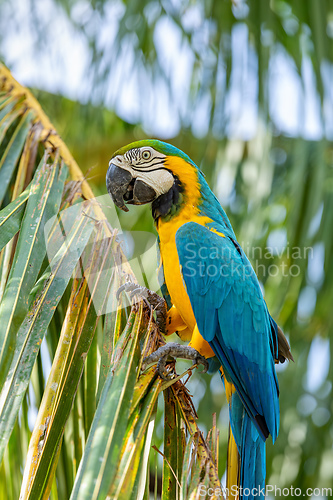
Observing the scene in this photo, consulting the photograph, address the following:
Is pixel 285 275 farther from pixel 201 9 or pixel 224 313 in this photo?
pixel 201 9

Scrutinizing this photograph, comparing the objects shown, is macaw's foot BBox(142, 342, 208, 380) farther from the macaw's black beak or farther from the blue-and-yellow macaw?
the macaw's black beak

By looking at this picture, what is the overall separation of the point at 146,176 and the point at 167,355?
2.74ft

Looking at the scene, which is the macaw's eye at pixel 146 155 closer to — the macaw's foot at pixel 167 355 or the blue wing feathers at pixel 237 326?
the blue wing feathers at pixel 237 326

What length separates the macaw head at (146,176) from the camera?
1.93 metres

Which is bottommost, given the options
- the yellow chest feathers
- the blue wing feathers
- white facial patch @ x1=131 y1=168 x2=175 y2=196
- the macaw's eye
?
the blue wing feathers

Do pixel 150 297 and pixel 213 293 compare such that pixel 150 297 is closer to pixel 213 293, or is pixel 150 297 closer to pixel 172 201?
pixel 213 293

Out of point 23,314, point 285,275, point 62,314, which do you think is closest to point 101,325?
point 62,314

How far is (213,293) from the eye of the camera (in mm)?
1795

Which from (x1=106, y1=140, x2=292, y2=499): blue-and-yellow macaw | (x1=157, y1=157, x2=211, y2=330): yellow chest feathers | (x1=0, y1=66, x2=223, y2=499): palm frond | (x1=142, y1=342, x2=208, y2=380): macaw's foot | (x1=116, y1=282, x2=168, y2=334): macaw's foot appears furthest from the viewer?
(x1=157, y1=157, x2=211, y2=330): yellow chest feathers

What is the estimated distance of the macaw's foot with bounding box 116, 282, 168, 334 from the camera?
137 cm

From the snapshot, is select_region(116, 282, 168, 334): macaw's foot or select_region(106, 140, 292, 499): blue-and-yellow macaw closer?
select_region(116, 282, 168, 334): macaw's foot

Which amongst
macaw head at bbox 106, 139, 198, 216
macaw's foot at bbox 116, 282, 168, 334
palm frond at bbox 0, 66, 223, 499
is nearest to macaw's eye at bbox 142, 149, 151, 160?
macaw head at bbox 106, 139, 198, 216

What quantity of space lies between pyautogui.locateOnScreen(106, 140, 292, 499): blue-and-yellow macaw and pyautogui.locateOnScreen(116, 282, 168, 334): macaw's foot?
0.05m

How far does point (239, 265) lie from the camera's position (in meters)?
1.84
